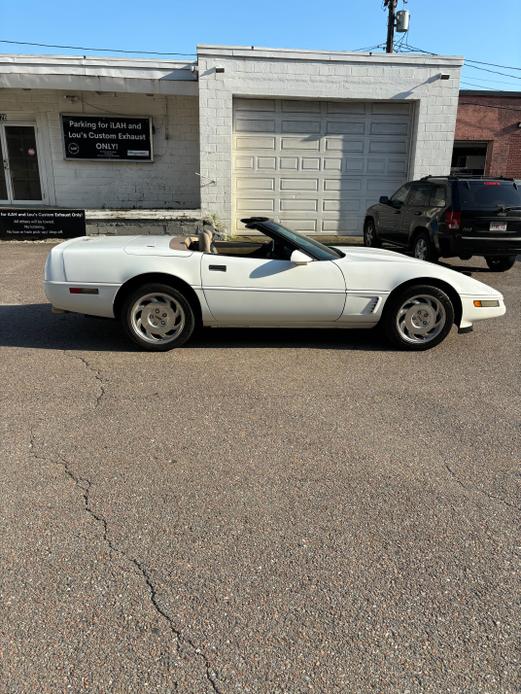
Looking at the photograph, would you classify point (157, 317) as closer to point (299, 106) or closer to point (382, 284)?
point (382, 284)

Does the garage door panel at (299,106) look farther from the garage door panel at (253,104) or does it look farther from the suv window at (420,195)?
the suv window at (420,195)

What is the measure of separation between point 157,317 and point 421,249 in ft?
20.6

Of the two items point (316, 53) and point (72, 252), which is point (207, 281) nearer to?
point (72, 252)

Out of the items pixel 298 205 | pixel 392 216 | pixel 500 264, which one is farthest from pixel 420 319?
pixel 298 205

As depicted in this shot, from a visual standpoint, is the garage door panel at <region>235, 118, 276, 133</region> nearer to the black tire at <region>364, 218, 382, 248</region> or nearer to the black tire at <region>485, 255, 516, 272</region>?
the black tire at <region>364, 218, 382, 248</region>

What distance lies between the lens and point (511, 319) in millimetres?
7238

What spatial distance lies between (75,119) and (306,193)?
6185mm

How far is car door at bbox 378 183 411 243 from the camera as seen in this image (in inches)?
445

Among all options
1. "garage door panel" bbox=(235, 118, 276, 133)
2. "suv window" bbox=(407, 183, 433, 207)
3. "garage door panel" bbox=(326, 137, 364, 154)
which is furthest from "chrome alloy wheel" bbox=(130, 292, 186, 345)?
"garage door panel" bbox=(326, 137, 364, 154)

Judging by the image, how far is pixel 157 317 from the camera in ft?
18.1

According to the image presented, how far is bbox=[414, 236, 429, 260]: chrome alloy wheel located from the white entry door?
10.2 m

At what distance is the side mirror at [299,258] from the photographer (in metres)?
5.36

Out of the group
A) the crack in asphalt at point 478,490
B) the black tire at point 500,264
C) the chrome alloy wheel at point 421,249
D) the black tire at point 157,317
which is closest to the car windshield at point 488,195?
the chrome alloy wheel at point 421,249

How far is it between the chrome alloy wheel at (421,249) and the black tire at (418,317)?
15.3ft
